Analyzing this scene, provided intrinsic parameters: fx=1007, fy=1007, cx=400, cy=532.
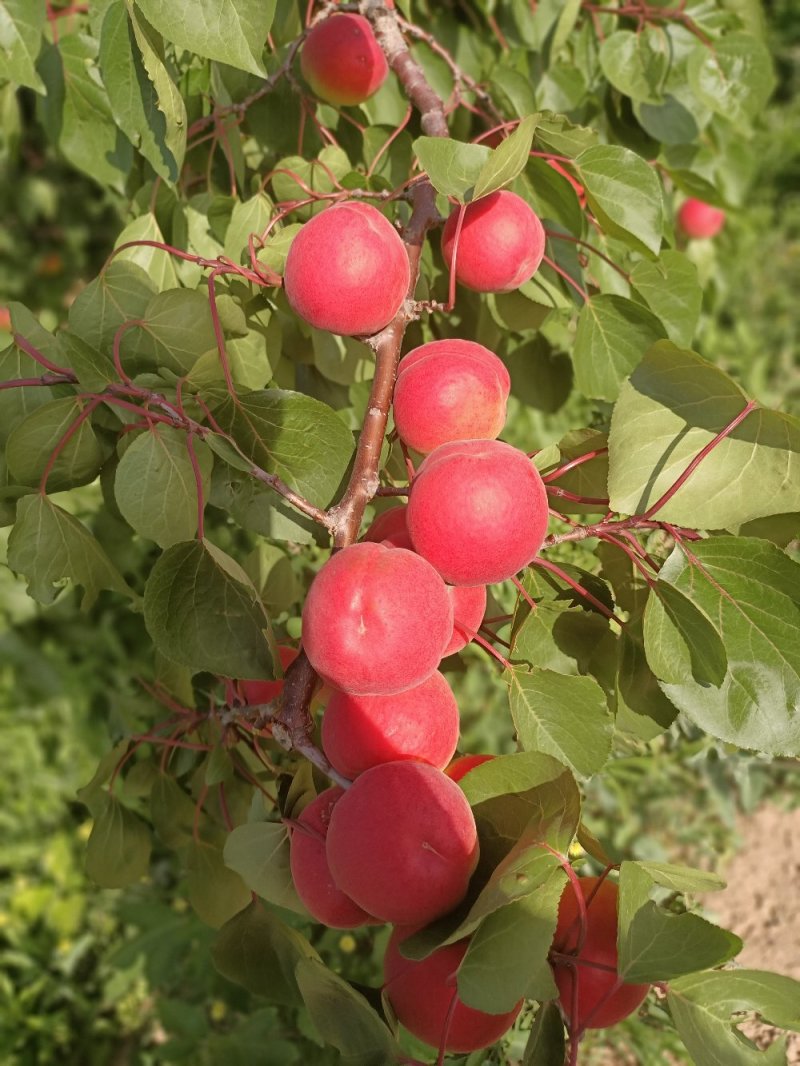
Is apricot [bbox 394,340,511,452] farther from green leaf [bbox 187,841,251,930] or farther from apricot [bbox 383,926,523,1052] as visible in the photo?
green leaf [bbox 187,841,251,930]

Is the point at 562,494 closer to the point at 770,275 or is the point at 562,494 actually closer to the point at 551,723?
the point at 551,723

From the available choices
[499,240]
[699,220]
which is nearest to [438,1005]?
[499,240]

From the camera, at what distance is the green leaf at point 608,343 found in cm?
96

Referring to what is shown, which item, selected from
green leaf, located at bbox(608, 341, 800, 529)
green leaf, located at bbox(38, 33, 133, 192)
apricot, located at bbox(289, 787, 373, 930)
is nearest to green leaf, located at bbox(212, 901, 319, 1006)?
apricot, located at bbox(289, 787, 373, 930)

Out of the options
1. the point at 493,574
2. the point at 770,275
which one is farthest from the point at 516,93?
the point at 770,275

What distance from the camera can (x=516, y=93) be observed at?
3.61 ft

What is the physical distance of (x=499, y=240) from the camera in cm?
81

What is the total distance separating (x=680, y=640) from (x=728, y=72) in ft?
2.71

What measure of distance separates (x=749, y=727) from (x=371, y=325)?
0.39 m

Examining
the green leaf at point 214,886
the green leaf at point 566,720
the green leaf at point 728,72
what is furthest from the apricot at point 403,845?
the green leaf at point 728,72

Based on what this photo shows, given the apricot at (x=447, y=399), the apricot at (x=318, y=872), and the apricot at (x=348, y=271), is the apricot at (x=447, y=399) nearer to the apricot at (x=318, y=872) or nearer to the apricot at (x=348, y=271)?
the apricot at (x=348, y=271)

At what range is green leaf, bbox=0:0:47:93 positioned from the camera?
2.90 feet

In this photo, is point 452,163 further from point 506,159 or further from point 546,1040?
point 546,1040

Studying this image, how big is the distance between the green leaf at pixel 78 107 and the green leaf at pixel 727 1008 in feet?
3.12
